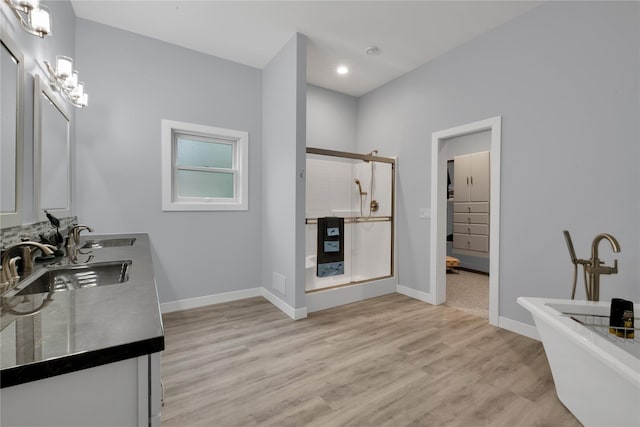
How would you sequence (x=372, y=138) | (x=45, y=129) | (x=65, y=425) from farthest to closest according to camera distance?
(x=372, y=138), (x=45, y=129), (x=65, y=425)

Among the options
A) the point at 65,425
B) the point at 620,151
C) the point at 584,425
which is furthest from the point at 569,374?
the point at 65,425

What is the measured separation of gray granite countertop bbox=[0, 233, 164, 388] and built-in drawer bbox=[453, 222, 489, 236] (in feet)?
16.3

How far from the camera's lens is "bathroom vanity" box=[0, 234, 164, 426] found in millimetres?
561

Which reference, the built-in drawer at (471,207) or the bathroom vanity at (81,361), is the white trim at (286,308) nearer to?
the bathroom vanity at (81,361)

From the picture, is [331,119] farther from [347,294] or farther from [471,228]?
[471,228]

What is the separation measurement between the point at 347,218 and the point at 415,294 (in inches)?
51.1

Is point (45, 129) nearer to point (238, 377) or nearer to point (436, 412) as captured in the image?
point (238, 377)

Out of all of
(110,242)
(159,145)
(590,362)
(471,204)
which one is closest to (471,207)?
(471,204)

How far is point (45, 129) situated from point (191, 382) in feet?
6.16

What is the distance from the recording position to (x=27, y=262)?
1314mm

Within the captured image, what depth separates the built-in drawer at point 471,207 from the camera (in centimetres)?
470

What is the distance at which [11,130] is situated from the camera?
53.6 inches

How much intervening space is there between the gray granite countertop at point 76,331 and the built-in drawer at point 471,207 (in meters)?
4.97

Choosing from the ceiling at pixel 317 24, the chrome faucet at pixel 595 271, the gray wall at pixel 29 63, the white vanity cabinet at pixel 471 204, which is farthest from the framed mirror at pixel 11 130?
the white vanity cabinet at pixel 471 204
